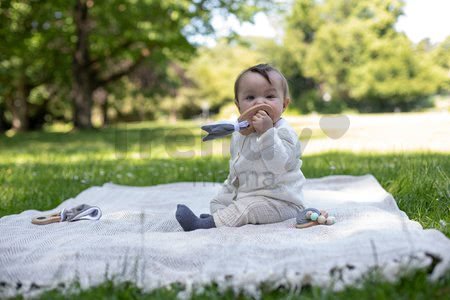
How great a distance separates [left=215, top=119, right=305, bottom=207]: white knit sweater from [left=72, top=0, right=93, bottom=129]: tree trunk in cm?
1279

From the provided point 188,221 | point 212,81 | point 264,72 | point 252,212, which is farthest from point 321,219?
point 212,81

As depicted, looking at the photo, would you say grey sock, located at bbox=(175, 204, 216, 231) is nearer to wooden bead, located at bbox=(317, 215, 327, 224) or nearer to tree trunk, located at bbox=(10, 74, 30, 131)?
wooden bead, located at bbox=(317, 215, 327, 224)

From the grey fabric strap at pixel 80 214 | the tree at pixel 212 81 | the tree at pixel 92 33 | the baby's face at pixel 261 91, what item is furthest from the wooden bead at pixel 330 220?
the tree at pixel 212 81

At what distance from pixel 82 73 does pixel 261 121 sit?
45.4ft

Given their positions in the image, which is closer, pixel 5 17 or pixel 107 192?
pixel 107 192

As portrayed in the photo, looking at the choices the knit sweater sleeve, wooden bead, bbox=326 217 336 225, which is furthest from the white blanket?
the knit sweater sleeve

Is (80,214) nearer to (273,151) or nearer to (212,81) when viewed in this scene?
(273,151)

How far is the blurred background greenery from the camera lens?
534 inches

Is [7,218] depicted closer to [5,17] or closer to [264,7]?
[5,17]

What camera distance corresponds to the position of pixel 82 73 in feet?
49.7

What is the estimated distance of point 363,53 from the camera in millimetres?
34656

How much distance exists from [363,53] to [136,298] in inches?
1400

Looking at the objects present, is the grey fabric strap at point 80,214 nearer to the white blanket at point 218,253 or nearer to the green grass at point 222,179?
the white blanket at point 218,253

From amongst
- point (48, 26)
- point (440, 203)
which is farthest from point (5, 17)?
point (440, 203)
